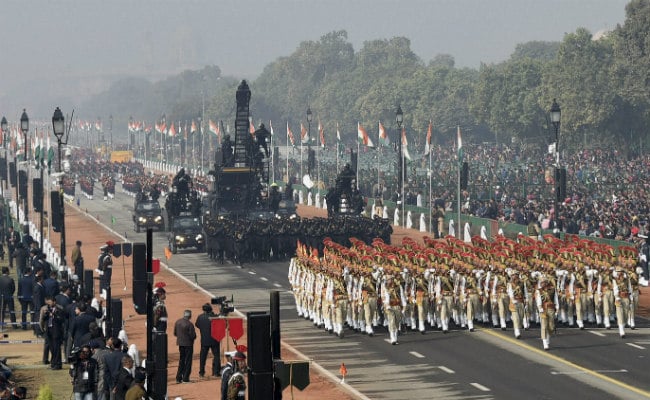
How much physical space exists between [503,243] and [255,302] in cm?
946

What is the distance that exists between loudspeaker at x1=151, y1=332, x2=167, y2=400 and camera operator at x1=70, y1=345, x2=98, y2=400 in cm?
174

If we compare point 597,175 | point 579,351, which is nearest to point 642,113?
point 597,175

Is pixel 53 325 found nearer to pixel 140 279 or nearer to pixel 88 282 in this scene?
pixel 140 279

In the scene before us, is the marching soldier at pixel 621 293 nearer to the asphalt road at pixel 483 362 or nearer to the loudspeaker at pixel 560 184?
the asphalt road at pixel 483 362

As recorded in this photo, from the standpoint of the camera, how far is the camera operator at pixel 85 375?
2761 centimetres

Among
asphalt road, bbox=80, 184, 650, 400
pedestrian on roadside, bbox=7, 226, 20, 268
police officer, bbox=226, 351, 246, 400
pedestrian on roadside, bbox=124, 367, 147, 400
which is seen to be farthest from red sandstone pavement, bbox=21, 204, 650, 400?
pedestrian on roadside, bbox=124, 367, 147, 400

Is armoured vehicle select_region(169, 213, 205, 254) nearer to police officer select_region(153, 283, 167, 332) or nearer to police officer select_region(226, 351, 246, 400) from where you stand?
Result: police officer select_region(153, 283, 167, 332)

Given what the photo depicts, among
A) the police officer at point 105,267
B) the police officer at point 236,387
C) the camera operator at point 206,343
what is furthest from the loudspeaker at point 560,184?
the police officer at point 236,387

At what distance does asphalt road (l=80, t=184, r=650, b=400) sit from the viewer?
103 ft

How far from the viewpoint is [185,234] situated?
6781cm

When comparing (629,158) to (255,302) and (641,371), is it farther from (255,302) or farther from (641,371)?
(641,371)

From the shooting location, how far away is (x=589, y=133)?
127188mm

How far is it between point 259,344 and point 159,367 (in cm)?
636

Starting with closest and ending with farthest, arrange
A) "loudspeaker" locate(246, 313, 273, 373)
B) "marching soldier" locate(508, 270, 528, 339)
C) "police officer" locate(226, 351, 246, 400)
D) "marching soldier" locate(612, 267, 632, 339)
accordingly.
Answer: "loudspeaker" locate(246, 313, 273, 373) → "police officer" locate(226, 351, 246, 400) → "marching soldier" locate(508, 270, 528, 339) → "marching soldier" locate(612, 267, 632, 339)
